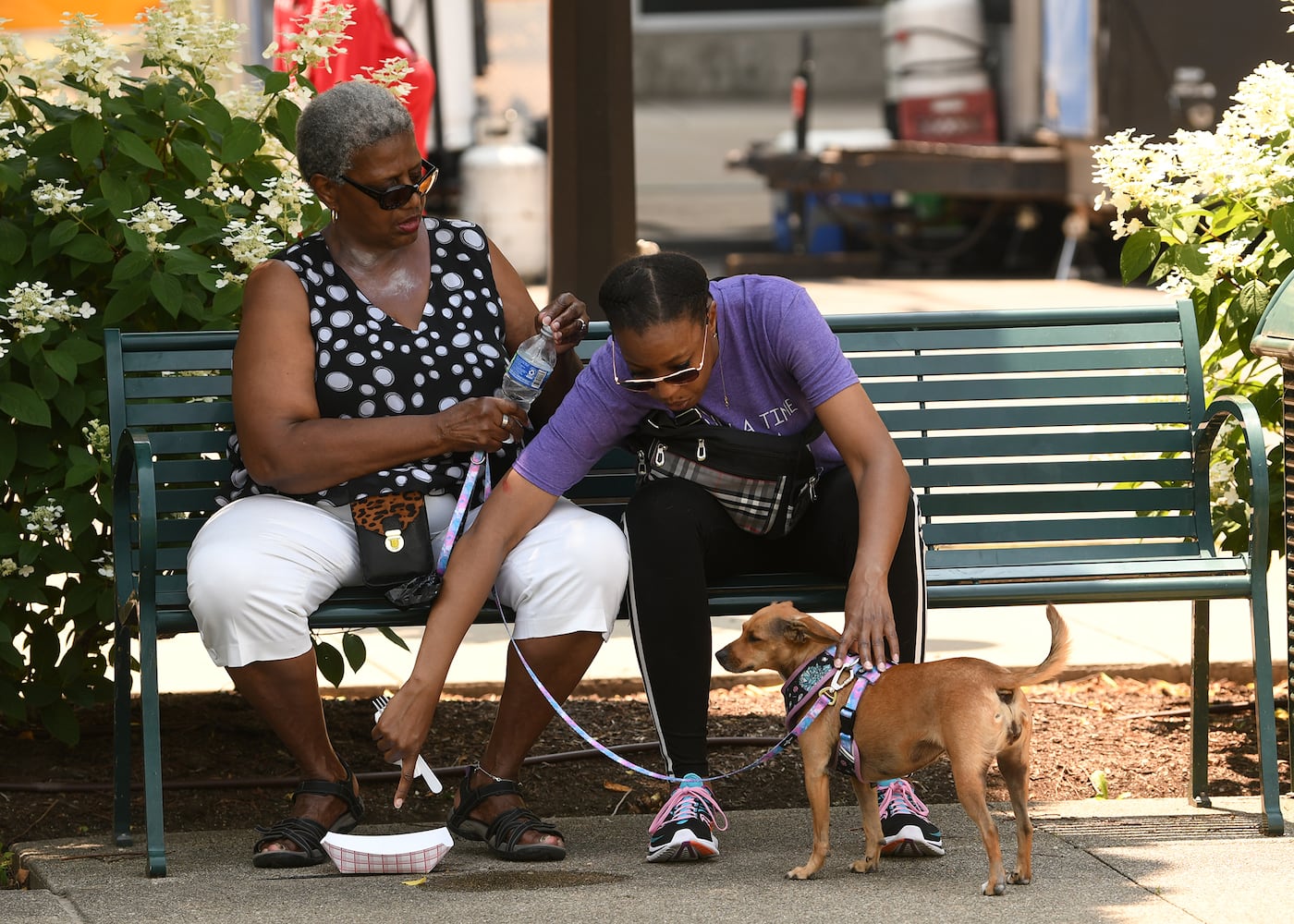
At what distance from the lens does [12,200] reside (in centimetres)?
383

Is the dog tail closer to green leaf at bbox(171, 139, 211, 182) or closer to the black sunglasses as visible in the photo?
the black sunglasses

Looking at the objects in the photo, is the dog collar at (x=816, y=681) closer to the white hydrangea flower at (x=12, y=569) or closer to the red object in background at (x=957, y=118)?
the white hydrangea flower at (x=12, y=569)

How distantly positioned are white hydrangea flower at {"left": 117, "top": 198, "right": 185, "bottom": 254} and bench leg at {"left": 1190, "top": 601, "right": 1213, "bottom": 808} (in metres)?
2.40

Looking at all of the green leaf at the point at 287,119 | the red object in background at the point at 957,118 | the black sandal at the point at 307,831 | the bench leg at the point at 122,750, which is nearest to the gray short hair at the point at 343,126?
the green leaf at the point at 287,119

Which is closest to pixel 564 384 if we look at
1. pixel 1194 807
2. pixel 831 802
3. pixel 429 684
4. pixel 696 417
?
pixel 696 417

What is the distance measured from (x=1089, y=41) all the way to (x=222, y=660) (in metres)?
10.7

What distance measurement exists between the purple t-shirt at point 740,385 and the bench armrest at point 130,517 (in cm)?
71

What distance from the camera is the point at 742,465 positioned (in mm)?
3328

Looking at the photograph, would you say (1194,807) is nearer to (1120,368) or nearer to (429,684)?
(1120,368)

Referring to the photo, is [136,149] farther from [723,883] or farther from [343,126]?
[723,883]

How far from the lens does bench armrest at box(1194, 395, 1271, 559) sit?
11.1ft

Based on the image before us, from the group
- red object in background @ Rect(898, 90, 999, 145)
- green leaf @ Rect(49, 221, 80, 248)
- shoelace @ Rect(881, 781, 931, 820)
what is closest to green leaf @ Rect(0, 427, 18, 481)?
green leaf @ Rect(49, 221, 80, 248)

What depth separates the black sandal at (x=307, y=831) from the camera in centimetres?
320

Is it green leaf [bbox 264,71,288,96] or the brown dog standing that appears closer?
the brown dog standing
